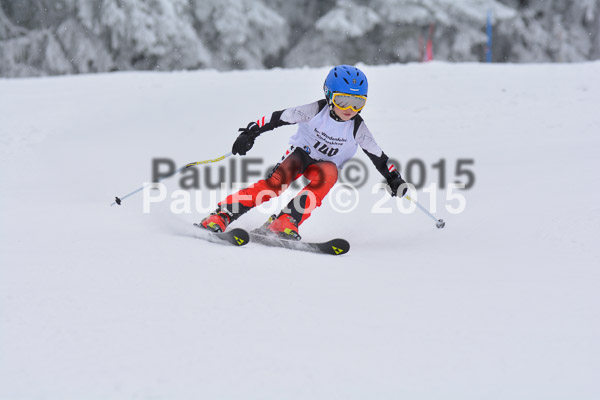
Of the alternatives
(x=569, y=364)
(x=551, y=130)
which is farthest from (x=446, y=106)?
(x=569, y=364)

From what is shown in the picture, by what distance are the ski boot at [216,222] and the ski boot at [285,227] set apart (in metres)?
0.32

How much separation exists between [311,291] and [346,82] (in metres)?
1.84

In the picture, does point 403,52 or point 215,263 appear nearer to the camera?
point 215,263

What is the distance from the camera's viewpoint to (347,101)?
3930 mm

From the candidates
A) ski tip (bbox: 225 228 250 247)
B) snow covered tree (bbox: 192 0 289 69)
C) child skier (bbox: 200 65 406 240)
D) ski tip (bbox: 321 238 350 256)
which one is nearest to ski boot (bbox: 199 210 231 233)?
child skier (bbox: 200 65 406 240)

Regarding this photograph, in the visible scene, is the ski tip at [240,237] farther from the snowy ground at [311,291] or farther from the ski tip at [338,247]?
the ski tip at [338,247]

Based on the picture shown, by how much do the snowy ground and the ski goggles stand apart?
1.02 metres

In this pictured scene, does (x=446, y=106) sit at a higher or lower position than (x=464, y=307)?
higher

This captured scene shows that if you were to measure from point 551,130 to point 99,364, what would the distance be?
21.7 feet

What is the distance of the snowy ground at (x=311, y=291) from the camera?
5.95 feet

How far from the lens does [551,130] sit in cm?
706

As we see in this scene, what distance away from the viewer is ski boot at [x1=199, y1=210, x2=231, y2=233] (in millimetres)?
3957

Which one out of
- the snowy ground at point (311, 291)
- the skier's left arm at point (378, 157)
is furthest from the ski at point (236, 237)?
the skier's left arm at point (378, 157)

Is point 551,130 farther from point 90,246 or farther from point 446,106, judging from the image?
point 90,246
